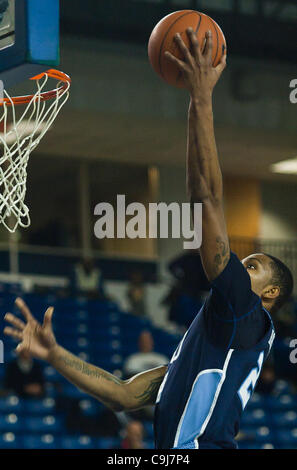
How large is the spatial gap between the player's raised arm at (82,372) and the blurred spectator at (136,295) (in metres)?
8.18

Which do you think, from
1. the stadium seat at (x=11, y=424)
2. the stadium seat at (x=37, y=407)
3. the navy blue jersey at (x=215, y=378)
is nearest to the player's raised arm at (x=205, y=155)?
the navy blue jersey at (x=215, y=378)

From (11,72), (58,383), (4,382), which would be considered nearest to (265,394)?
(58,383)

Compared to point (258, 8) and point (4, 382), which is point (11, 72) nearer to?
point (4, 382)

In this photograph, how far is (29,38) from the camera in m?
3.12

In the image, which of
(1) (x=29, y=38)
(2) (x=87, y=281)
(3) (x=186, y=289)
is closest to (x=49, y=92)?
(1) (x=29, y=38)

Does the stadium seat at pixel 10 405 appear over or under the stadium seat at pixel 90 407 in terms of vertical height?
over

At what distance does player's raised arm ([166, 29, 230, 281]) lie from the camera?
260 cm

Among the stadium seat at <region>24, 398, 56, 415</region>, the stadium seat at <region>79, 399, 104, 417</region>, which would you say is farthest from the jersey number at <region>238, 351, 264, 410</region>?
the stadium seat at <region>24, 398, 56, 415</region>

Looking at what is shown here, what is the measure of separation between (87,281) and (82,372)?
8257 millimetres

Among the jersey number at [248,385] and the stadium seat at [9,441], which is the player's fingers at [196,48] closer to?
the jersey number at [248,385]

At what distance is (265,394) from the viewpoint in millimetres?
9883

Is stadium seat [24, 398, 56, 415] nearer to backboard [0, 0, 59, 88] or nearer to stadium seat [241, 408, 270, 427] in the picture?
stadium seat [241, 408, 270, 427]

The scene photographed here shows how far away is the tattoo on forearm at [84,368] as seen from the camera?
118 inches

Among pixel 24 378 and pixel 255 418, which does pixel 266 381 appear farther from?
pixel 24 378
